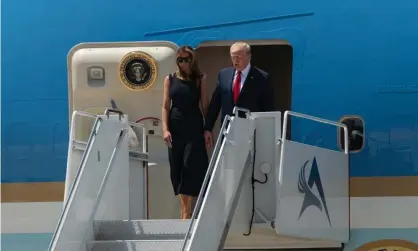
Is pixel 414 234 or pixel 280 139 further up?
pixel 280 139

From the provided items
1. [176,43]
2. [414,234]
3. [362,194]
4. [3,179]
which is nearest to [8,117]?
[3,179]

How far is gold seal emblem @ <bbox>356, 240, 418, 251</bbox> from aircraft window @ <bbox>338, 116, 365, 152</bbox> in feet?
2.58

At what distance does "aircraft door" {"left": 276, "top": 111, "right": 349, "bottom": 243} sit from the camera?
4.73 m

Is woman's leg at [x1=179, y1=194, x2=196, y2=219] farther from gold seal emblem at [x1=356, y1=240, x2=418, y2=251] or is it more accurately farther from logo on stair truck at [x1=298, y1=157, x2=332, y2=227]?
gold seal emblem at [x1=356, y1=240, x2=418, y2=251]

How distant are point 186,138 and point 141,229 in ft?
2.65

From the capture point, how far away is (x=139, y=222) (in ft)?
16.6

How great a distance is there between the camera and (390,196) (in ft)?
18.4

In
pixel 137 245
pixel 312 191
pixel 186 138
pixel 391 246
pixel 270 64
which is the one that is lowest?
pixel 391 246

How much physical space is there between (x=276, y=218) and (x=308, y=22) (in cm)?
186

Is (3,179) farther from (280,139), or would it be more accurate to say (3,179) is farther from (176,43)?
(280,139)

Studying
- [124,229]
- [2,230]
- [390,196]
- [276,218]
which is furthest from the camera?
[2,230]

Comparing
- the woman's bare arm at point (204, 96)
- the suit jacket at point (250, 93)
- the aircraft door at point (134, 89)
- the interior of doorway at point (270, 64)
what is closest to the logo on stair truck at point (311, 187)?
the suit jacket at point (250, 93)

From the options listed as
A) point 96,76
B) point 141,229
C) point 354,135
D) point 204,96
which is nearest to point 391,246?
point 354,135

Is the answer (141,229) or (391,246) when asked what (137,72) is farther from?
(391,246)
